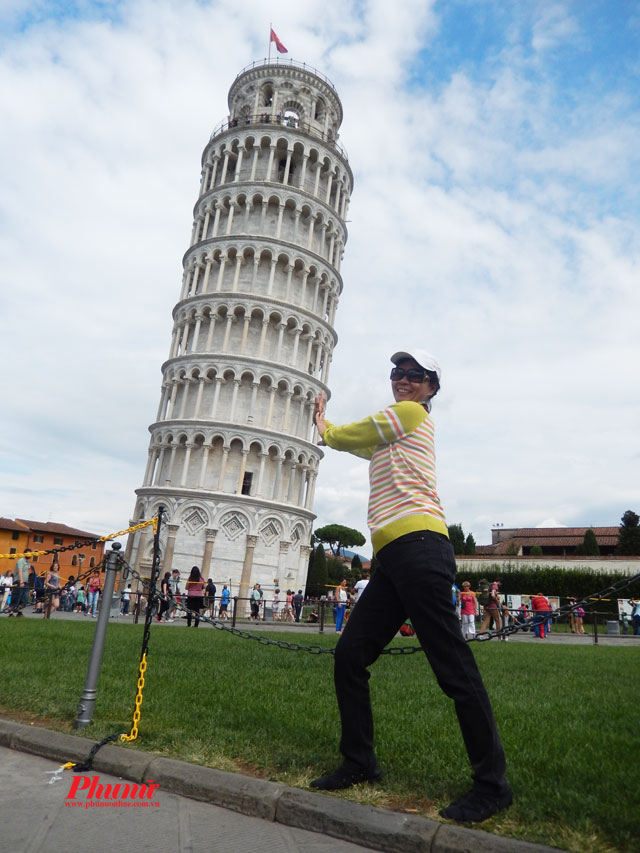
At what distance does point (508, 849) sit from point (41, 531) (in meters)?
83.3

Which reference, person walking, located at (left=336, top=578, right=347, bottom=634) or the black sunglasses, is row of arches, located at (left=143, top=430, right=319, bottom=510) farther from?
the black sunglasses

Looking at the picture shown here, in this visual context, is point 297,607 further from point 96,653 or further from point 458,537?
point 458,537

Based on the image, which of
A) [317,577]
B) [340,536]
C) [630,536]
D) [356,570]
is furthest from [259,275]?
[340,536]

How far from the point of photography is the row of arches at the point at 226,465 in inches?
1608

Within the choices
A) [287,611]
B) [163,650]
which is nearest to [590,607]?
[287,611]

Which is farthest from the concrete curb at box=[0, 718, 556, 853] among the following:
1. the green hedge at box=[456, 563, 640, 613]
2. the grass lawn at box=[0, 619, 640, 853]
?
the green hedge at box=[456, 563, 640, 613]

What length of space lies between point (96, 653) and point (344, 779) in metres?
2.66

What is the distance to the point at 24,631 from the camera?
1246 cm

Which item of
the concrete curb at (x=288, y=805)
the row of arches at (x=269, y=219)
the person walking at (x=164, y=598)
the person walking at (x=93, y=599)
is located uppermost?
the row of arches at (x=269, y=219)

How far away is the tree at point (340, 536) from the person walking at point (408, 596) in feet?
303

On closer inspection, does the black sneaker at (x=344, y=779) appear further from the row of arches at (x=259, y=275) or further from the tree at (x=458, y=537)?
the tree at (x=458, y=537)

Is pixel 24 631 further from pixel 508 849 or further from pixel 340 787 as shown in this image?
pixel 508 849

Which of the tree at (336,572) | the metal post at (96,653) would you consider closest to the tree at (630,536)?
the tree at (336,572)

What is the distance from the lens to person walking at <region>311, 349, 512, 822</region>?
3.33 metres
